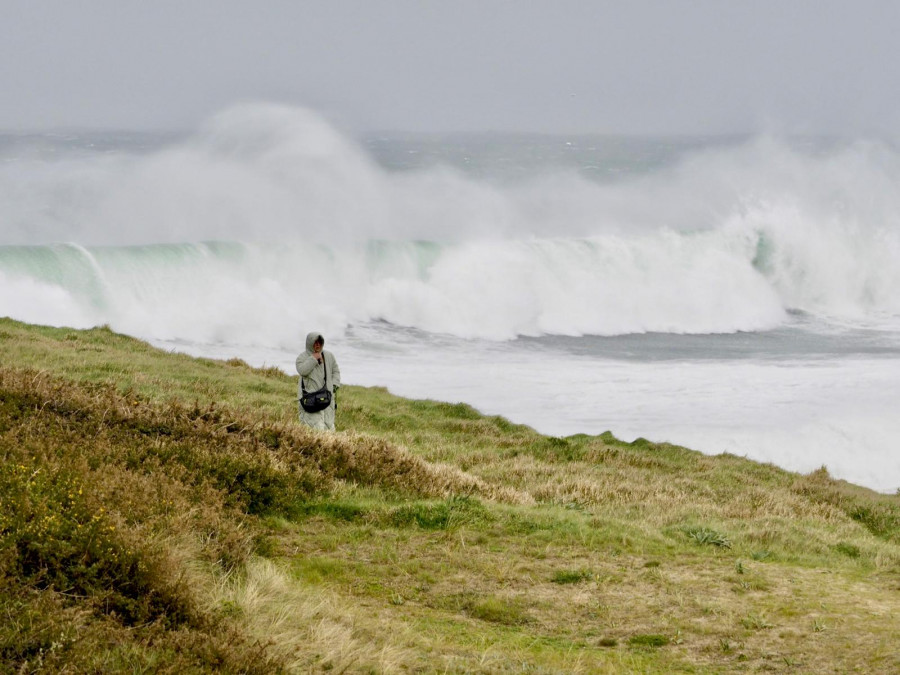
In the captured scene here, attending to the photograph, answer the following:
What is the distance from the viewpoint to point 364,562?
319 inches

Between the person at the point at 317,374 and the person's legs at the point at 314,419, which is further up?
the person at the point at 317,374

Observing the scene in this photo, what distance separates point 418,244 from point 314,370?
136 ft

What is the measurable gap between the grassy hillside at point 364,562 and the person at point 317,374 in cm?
146

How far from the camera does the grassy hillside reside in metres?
5.54

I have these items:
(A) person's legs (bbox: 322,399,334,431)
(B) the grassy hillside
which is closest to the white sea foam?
(A) person's legs (bbox: 322,399,334,431)

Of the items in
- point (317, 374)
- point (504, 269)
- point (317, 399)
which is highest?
point (504, 269)

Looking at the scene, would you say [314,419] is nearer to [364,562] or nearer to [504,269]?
[364,562]

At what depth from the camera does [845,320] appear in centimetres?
5094

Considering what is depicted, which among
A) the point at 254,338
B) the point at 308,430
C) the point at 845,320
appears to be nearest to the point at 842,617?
the point at 308,430

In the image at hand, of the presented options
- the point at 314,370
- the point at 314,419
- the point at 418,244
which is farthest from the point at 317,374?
the point at 418,244

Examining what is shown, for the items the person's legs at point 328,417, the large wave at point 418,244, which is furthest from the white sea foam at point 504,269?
the person's legs at point 328,417

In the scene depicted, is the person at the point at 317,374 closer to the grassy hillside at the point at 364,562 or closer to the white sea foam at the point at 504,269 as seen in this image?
the grassy hillside at the point at 364,562

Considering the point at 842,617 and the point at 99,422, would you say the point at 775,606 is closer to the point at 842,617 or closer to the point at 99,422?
the point at 842,617

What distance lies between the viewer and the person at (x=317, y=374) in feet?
43.9
